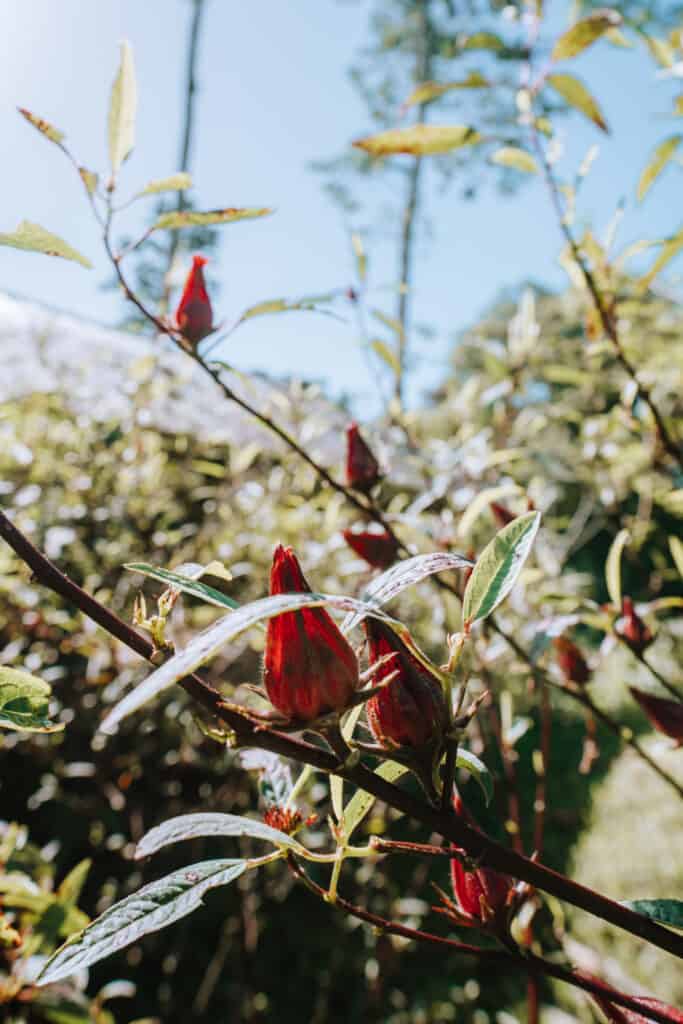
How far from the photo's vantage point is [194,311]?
27.9 inches

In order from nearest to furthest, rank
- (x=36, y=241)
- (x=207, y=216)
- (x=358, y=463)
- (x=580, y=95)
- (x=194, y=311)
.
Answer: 1. (x=36, y=241)
2. (x=207, y=216)
3. (x=194, y=311)
4. (x=580, y=95)
5. (x=358, y=463)

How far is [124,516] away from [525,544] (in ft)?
4.98

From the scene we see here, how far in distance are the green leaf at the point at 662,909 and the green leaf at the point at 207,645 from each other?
0.26 meters

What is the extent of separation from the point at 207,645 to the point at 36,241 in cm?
36

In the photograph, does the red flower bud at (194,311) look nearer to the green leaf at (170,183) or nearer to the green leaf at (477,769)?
the green leaf at (170,183)

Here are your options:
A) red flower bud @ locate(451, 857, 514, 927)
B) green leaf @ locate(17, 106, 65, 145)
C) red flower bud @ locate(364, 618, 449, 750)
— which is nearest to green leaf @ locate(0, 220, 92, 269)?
green leaf @ locate(17, 106, 65, 145)

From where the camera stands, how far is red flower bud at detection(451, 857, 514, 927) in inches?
16.5

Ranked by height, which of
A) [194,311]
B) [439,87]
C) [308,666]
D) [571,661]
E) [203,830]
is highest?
[439,87]

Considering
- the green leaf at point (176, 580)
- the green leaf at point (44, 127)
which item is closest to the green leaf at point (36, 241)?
the green leaf at point (44, 127)

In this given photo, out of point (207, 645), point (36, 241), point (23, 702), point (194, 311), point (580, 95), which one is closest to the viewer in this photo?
point (207, 645)

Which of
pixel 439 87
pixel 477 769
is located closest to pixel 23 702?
pixel 477 769

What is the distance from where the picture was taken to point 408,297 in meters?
11.6

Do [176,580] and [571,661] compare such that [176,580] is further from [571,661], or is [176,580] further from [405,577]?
[571,661]

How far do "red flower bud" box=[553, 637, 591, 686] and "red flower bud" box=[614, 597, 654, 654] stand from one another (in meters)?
0.06
